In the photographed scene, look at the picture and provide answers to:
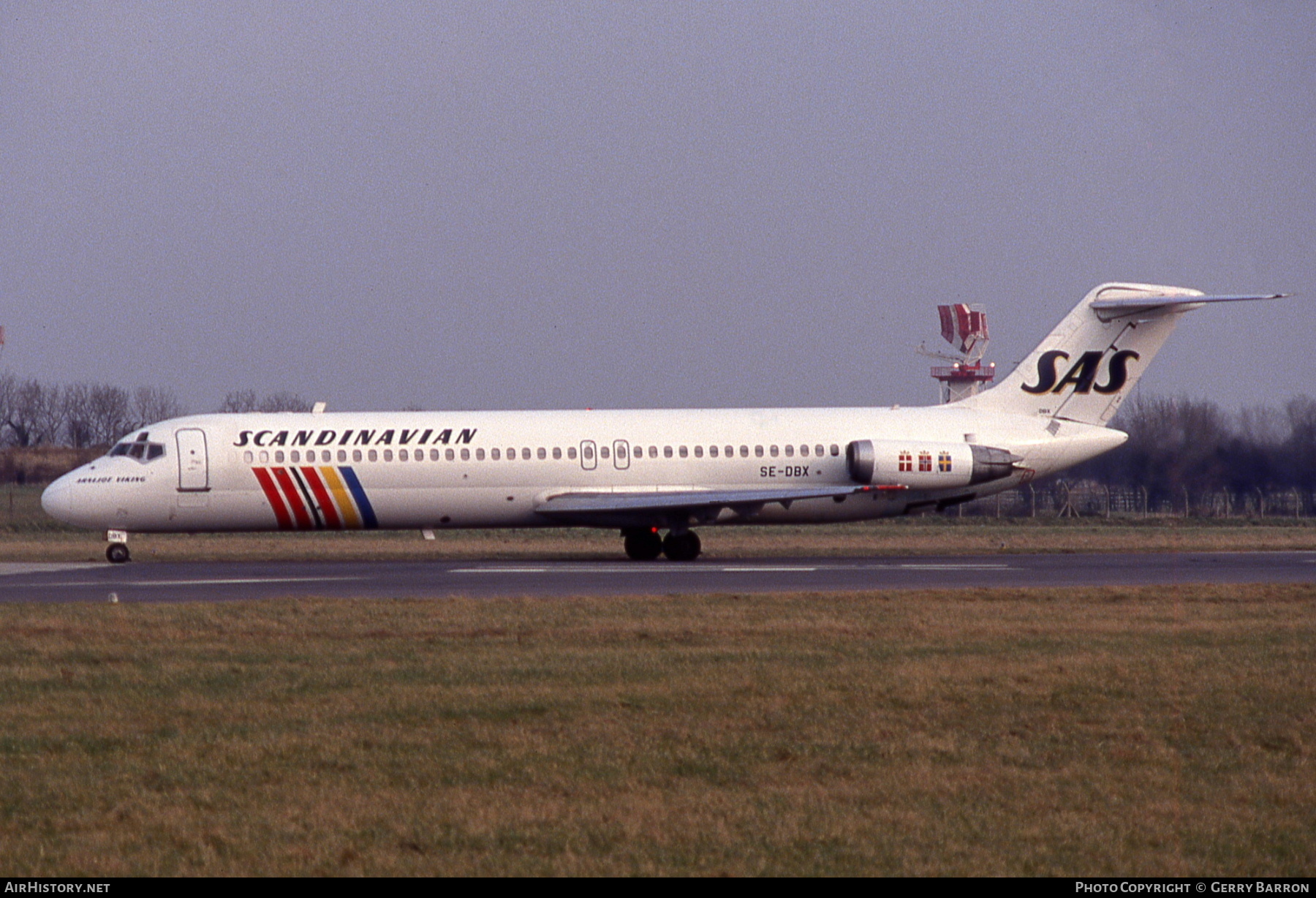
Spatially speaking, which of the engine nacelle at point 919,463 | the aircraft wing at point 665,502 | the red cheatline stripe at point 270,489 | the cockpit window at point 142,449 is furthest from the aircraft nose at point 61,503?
the engine nacelle at point 919,463

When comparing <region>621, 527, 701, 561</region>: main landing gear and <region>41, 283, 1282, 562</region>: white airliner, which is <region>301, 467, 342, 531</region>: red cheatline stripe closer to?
<region>41, 283, 1282, 562</region>: white airliner

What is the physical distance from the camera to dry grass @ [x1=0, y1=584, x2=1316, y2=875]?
284 inches

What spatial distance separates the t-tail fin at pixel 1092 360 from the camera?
31.7 metres

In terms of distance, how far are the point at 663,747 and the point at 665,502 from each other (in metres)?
19.6

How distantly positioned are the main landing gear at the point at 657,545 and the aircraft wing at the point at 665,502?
0.70 metres

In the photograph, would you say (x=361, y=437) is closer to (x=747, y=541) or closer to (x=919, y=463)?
(x=919, y=463)

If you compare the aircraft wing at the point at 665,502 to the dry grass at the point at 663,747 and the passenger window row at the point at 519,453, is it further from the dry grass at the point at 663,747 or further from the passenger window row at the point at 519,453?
the dry grass at the point at 663,747

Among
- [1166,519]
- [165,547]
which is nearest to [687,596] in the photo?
[165,547]

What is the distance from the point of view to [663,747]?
9.66 m

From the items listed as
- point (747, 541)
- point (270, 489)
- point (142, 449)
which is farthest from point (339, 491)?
point (747, 541)

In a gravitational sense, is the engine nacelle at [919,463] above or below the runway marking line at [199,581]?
above

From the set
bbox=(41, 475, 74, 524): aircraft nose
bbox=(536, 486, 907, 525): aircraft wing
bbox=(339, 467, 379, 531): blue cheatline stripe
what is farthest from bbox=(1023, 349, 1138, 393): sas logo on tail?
bbox=(41, 475, 74, 524): aircraft nose

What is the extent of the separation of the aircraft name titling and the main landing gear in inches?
163

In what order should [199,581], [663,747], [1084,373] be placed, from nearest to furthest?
[663,747]
[199,581]
[1084,373]
